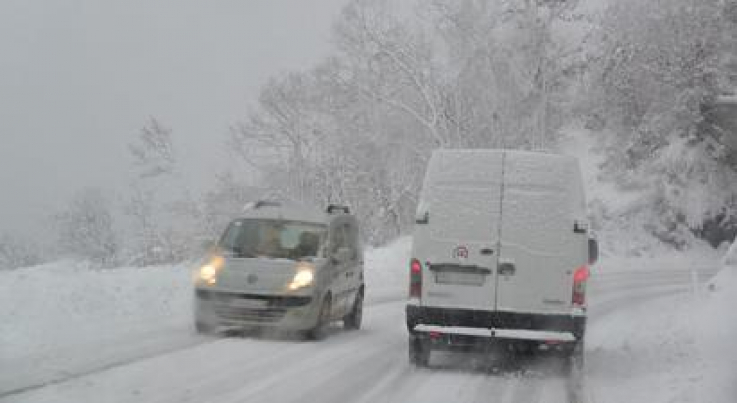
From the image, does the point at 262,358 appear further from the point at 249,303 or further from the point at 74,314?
the point at 74,314

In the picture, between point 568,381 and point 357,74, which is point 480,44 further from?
point 568,381

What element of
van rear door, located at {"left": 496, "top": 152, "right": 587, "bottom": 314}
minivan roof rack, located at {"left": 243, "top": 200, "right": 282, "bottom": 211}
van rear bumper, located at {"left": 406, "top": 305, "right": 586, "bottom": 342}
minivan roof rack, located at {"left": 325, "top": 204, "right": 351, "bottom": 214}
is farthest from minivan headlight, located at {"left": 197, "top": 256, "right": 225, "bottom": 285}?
van rear door, located at {"left": 496, "top": 152, "right": 587, "bottom": 314}

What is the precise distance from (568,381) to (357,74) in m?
30.3

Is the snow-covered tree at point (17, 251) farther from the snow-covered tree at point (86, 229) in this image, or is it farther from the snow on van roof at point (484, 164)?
the snow on van roof at point (484, 164)

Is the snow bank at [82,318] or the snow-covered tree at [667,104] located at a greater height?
the snow-covered tree at [667,104]

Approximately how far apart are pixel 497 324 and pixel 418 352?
1.07m

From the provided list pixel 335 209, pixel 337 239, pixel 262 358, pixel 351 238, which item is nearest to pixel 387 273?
pixel 351 238

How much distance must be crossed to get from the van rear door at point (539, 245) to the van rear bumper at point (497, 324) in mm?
99

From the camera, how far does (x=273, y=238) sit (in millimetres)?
13609

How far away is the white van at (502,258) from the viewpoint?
10.2 m

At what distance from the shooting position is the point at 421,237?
34.5 feet

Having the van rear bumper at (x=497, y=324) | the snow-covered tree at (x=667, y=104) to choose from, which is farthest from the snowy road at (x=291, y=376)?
the snow-covered tree at (x=667, y=104)

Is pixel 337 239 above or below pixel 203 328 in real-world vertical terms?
above

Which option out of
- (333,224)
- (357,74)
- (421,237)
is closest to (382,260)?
(357,74)
